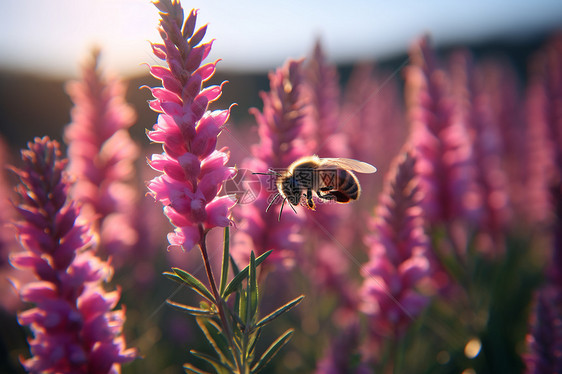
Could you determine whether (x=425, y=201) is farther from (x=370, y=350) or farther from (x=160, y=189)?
(x=160, y=189)

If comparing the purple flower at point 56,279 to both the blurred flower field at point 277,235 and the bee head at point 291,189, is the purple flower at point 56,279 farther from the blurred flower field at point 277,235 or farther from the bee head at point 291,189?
the bee head at point 291,189

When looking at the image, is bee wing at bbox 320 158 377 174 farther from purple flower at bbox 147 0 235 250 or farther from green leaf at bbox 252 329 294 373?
green leaf at bbox 252 329 294 373

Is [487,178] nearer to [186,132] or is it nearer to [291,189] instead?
[291,189]

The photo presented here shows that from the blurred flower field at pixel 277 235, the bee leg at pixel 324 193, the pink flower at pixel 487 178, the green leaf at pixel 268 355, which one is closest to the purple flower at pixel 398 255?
the blurred flower field at pixel 277 235

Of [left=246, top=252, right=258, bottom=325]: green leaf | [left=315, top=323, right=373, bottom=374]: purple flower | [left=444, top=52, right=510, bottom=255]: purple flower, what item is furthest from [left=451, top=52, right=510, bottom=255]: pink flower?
[left=246, top=252, right=258, bottom=325]: green leaf

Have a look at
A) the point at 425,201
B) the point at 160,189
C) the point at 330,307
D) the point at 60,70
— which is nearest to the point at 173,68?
the point at 160,189
